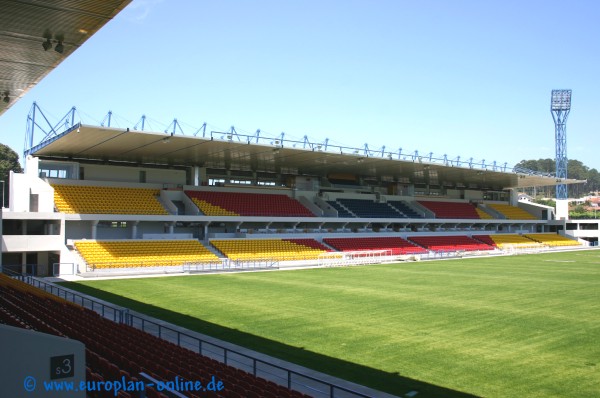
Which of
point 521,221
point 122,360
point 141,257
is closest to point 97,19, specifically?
point 122,360

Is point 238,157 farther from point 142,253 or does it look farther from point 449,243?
point 449,243

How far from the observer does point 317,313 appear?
57.8 feet

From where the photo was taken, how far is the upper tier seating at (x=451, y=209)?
58719 millimetres

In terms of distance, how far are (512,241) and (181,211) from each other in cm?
3715

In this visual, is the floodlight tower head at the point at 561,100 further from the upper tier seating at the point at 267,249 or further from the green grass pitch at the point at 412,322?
the green grass pitch at the point at 412,322

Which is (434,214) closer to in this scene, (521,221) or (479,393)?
(521,221)

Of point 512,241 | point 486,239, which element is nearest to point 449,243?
point 486,239

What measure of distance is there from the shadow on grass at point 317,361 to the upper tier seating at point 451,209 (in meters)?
45.5

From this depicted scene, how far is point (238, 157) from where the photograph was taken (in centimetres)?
3994

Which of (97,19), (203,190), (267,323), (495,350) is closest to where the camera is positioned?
(97,19)

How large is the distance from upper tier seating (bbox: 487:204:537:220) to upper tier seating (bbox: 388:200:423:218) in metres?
15.4

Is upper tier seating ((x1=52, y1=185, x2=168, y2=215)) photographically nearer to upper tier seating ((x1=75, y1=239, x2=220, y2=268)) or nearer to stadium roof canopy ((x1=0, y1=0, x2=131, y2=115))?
upper tier seating ((x1=75, y1=239, x2=220, y2=268))

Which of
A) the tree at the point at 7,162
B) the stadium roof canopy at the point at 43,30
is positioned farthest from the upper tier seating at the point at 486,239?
the tree at the point at 7,162

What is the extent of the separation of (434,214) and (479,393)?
1927 inches
